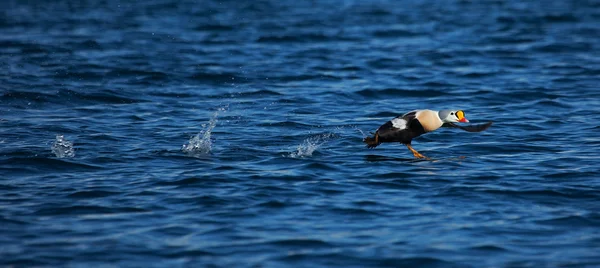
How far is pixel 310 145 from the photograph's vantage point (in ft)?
39.4

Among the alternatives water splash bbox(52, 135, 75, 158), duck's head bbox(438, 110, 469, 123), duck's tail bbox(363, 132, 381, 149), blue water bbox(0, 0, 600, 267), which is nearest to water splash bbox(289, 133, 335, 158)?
blue water bbox(0, 0, 600, 267)

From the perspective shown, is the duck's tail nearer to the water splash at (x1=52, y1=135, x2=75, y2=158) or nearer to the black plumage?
the black plumage

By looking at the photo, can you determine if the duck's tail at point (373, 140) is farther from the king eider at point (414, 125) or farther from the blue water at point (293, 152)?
the blue water at point (293, 152)

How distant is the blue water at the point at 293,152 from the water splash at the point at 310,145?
0.20 feet

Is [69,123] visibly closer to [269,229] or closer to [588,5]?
[269,229]

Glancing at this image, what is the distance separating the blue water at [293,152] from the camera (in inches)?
302

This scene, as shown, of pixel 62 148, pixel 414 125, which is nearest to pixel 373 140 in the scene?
pixel 414 125

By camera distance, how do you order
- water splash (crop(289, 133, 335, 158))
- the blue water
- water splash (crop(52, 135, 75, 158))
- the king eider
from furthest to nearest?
water splash (crop(289, 133, 335, 158))
water splash (crop(52, 135, 75, 158))
the king eider
the blue water

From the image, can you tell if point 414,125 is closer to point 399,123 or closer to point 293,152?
point 399,123

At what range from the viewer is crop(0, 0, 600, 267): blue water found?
7672 millimetres

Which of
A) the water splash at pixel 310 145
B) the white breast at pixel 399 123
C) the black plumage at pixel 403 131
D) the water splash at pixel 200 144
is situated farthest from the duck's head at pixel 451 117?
the water splash at pixel 200 144

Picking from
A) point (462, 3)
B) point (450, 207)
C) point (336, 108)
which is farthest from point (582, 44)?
point (450, 207)

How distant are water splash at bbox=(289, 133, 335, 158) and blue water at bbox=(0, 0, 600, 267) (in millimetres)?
60

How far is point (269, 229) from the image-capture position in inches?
318
